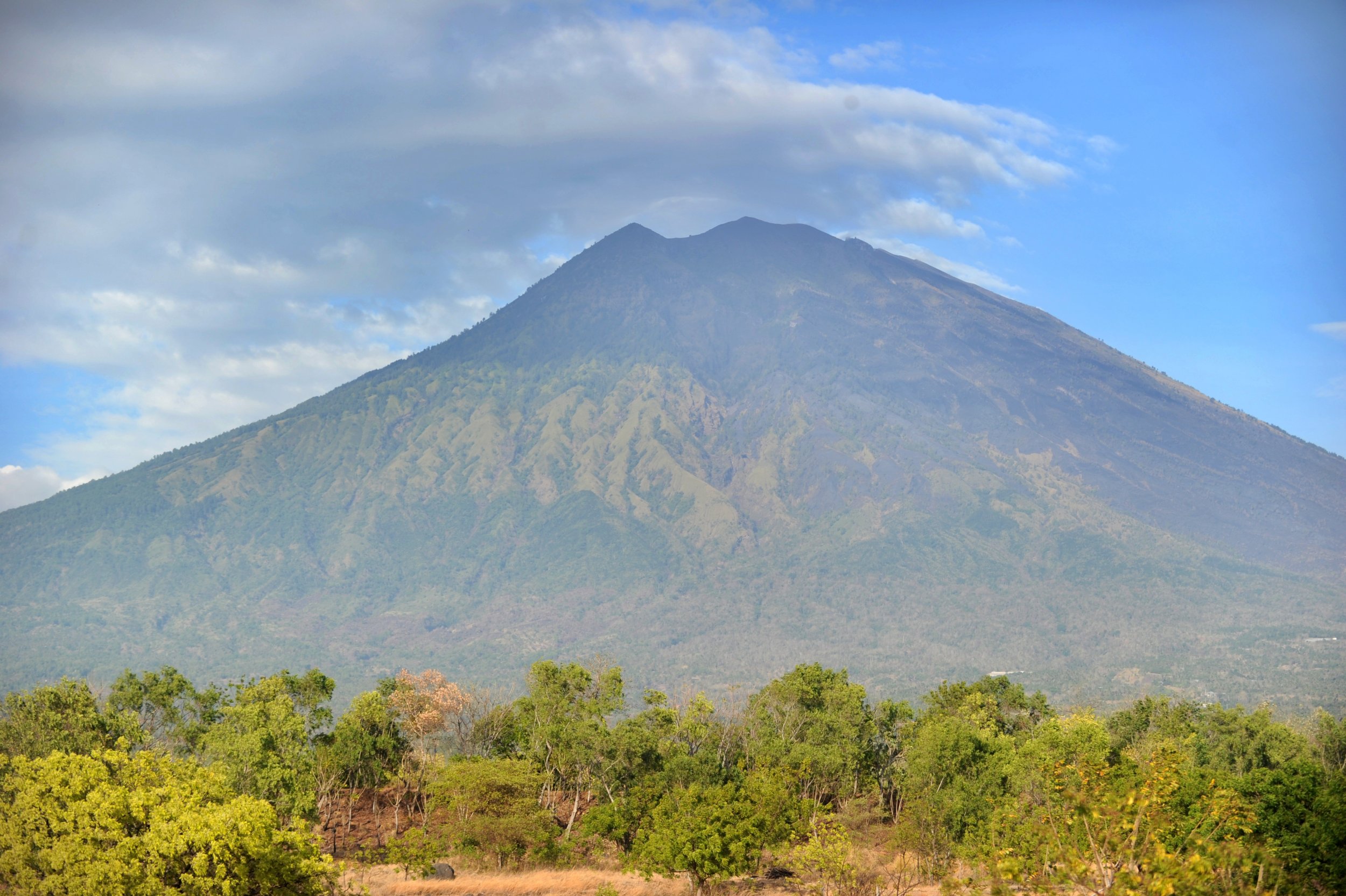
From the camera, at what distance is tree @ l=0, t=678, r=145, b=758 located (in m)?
52.6

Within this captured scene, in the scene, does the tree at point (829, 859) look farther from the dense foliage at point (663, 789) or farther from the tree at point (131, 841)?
the tree at point (131, 841)

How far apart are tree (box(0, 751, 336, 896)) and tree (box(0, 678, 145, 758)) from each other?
2210 cm

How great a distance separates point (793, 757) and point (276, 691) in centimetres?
3096

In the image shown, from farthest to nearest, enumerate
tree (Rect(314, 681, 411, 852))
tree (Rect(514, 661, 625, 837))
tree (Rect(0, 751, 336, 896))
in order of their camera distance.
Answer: tree (Rect(314, 681, 411, 852)) < tree (Rect(514, 661, 625, 837)) < tree (Rect(0, 751, 336, 896))

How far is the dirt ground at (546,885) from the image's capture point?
49.8m

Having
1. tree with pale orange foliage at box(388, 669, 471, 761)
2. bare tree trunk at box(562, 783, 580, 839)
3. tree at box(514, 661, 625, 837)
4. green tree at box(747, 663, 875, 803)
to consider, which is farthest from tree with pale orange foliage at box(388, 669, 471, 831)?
green tree at box(747, 663, 875, 803)

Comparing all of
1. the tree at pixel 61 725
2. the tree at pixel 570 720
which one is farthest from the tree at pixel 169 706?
the tree at pixel 570 720

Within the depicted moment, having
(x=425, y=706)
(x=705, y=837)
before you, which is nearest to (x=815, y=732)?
(x=705, y=837)

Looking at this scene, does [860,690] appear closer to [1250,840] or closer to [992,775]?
[992,775]

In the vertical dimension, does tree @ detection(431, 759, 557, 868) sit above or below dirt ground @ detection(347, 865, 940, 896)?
above

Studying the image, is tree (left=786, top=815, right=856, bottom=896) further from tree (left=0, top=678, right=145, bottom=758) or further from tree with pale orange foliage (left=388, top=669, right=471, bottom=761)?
tree (left=0, top=678, right=145, bottom=758)

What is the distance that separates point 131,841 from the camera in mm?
29328

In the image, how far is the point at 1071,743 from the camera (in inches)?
2350

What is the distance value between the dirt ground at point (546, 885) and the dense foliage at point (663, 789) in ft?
3.69
